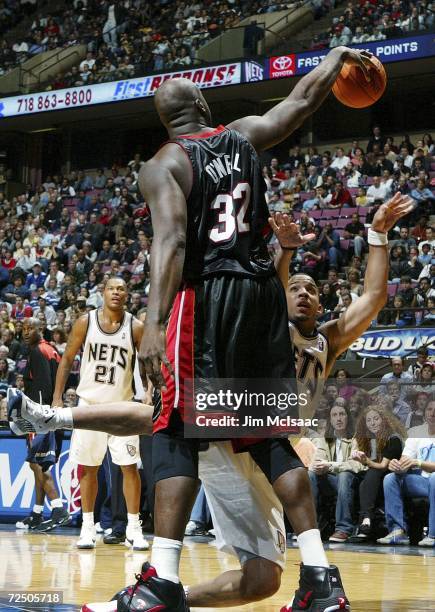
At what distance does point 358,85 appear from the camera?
4672 millimetres

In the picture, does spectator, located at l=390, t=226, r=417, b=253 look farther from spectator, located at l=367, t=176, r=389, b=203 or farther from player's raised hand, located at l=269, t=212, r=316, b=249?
player's raised hand, located at l=269, t=212, r=316, b=249

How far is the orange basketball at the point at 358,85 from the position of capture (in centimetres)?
464

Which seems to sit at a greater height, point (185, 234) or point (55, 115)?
point (55, 115)

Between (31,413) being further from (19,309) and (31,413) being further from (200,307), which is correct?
(19,309)

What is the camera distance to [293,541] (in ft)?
29.7

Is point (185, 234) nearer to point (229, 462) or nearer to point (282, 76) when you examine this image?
point (229, 462)

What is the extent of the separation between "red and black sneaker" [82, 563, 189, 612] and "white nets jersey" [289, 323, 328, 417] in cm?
165

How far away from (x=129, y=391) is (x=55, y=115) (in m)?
20.3

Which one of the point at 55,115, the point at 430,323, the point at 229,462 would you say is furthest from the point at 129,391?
the point at 55,115

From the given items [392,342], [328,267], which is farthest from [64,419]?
[328,267]

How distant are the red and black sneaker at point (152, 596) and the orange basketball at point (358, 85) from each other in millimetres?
2409

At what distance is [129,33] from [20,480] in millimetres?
18141

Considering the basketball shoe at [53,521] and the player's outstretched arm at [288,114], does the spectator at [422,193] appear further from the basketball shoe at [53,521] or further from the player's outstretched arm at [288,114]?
the player's outstretched arm at [288,114]

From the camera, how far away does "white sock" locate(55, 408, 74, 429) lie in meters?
4.13
